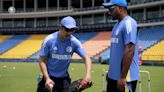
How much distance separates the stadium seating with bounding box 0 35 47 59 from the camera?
191 ft

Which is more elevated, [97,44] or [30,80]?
[30,80]

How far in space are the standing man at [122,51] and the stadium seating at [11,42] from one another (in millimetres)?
55642

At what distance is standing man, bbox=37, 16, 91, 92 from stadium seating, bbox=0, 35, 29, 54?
54.9 m

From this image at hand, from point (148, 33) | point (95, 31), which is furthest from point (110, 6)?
point (95, 31)

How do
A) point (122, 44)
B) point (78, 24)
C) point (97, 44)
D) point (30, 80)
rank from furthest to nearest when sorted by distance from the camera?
1. point (78, 24)
2. point (97, 44)
3. point (30, 80)
4. point (122, 44)

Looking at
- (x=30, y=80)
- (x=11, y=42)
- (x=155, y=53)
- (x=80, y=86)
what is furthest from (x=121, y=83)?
(x=11, y=42)

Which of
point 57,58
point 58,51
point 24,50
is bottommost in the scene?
point 24,50

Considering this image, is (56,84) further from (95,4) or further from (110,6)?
(95,4)

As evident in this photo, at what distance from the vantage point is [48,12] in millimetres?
68625

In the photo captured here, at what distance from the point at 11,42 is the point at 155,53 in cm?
2817

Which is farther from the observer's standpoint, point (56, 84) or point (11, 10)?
point (11, 10)

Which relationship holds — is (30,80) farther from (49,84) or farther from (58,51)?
(49,84)

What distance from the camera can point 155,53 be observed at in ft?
151

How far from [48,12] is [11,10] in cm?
679
